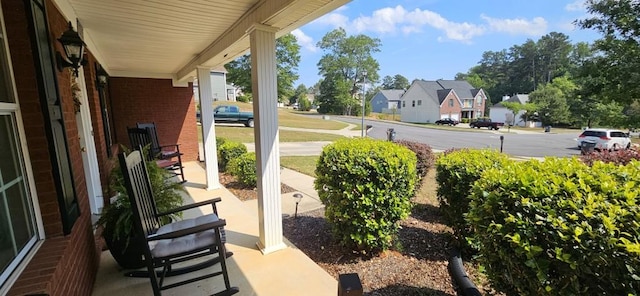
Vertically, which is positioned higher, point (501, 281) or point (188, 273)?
point (501, 281)

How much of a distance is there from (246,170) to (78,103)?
277 centimetres

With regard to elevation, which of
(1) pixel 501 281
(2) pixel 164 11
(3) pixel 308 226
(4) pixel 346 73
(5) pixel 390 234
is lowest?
(3) pixel 308 226

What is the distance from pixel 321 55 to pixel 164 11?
40643 millimetres

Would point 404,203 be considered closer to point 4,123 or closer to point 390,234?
point 390,234

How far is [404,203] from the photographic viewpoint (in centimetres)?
286

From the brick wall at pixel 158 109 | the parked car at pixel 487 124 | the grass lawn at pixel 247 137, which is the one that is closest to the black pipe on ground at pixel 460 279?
the brick wall at pixel 158 109

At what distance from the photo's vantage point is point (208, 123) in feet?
15.9

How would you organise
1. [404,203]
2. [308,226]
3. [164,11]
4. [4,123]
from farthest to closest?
[308,226], [404,203], [164,11], [4,123]

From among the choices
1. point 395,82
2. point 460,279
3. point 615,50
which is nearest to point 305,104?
point 395,82

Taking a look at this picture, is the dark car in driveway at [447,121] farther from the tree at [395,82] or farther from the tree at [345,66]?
the tree at [395,82]

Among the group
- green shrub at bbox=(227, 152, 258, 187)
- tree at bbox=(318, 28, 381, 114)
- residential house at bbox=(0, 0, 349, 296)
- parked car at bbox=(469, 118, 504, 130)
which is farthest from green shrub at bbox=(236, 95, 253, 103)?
green shrub at bbox=(227, 152, 258, 187)

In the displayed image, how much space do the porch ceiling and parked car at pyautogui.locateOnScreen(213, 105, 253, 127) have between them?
13410mm

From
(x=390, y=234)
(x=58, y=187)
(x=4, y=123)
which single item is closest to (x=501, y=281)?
(x=390, y=234)

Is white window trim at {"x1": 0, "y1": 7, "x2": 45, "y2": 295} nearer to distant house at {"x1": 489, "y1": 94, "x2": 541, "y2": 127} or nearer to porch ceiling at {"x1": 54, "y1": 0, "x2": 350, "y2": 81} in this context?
porch ceiling at {"x1": 54, "y1": 0, "x2": 350, "y2": 81}
